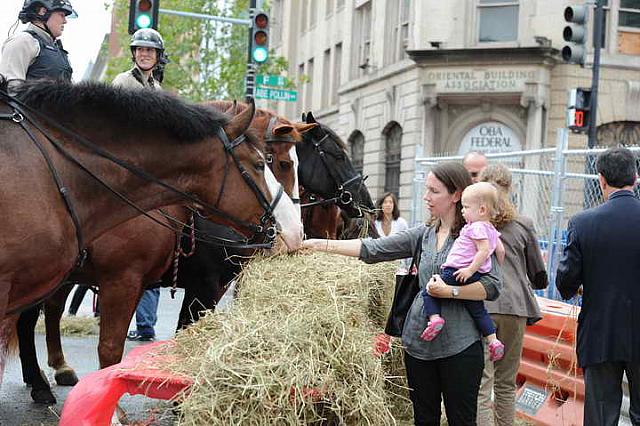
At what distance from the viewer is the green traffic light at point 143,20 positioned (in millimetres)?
15977

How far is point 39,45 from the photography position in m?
6.95

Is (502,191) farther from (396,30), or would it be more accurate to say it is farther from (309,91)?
(309,91)

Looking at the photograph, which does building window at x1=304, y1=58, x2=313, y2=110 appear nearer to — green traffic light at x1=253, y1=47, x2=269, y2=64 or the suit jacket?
green traffic light at x1=253, y1=47, x2=269, y2=64

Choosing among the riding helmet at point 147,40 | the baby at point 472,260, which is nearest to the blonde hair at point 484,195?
the baby at point 472,260

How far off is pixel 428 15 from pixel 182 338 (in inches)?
1000

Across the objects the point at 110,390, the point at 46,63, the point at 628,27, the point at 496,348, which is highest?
the point at 628,27

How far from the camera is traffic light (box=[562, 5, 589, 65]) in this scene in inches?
584

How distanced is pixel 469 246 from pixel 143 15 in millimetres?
11922

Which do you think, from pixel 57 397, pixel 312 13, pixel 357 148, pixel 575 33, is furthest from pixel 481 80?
pixel 57 397

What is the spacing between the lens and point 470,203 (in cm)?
538

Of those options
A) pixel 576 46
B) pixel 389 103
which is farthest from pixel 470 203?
pixel 389 103

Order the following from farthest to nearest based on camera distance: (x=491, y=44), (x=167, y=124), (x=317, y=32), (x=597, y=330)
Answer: (x=317, y=32) → (x=491, y=44) → (x=597, y=330) → (x=167, y=124)

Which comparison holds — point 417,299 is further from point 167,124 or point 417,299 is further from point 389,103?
point 389,103

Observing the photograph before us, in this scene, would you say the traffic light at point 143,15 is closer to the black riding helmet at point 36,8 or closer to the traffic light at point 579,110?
the traffic light at point 579,110
